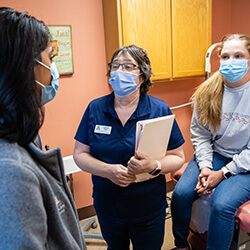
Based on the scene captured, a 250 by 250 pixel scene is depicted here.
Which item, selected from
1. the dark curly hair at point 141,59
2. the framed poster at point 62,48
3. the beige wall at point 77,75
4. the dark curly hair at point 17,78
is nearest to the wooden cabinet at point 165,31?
the beige wall at point 77,75

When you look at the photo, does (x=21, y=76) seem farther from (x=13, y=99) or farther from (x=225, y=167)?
(x=225, y=167)

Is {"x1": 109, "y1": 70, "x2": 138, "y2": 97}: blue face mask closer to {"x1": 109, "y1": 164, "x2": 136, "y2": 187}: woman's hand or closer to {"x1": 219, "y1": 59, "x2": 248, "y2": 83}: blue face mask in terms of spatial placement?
{"x1": 109, "y1": 164, "x2": 136, "y2": 187}: woman's hand

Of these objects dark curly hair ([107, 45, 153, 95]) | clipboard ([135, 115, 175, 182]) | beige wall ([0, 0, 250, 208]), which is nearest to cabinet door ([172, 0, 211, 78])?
beige wall ([0, 0, 250, 208])

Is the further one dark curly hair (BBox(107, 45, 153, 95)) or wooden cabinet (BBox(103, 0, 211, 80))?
wooden cabinet (BBox(103, 0, 211, 80))

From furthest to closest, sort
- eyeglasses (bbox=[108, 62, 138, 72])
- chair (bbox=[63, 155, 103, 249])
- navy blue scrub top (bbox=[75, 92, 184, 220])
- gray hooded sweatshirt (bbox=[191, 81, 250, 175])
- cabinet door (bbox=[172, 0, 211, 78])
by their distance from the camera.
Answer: cabinet door (bbox=[172, 0, 211, 78])
chair (bbox=[63, 155, 103, 249])
gray hooded sweatshirt (bbox=[191, 81, 250, 175])
eyeglasses (bbox=[108, 62, 138, 72])
navy blue scrub top (bbox=[75, 92, 184, 220])

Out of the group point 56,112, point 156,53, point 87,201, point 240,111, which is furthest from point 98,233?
point 156,53

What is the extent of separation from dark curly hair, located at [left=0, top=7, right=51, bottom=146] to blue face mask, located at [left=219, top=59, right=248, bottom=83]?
1.36 metres

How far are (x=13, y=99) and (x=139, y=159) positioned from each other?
0.68 meters

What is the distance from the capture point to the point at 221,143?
171 centimetres

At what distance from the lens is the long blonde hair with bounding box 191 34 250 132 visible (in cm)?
168

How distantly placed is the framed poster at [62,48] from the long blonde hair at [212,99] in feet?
3.87

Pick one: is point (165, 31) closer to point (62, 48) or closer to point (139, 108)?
point (62, 48)

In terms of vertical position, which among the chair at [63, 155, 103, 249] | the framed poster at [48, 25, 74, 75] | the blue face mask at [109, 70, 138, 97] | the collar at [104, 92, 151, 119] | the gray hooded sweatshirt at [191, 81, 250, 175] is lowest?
the chair at [63, 155, 103, 249]

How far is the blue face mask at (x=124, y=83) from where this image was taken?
134 centimetres
